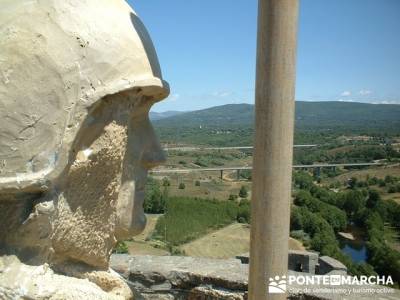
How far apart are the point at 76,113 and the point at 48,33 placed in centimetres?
40

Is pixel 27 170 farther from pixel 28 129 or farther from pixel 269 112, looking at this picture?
pixel 269 112

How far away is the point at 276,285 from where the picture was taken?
12.3ft

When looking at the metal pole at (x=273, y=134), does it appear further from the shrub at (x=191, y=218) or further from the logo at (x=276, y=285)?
the shrub at (x=191, y=218)

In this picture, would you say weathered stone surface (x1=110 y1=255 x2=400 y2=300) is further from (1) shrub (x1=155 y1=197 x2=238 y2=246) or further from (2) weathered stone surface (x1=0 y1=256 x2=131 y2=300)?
(1) shrub (x1=155 y1=197 x2=238 y2=246)

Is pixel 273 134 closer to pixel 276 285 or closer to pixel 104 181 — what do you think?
pixel 276 285

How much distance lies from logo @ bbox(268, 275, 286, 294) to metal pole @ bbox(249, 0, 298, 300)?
0.03m

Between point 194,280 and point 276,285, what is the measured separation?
2.07 metres

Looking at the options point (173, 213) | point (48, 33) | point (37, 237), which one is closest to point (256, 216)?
point (37, 237)

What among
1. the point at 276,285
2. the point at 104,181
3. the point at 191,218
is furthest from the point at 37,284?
the point at 191,218

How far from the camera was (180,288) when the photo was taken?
5.72 m

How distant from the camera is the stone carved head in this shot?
7.05ft

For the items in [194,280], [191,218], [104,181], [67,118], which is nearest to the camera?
[67,118]

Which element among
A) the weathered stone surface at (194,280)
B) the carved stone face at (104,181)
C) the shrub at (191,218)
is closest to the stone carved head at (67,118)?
the carved stone face at (104,181)

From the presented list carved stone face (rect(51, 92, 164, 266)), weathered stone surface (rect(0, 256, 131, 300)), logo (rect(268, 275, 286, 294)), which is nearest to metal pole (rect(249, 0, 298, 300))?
logo (rect(268, 275, 286, 294))
